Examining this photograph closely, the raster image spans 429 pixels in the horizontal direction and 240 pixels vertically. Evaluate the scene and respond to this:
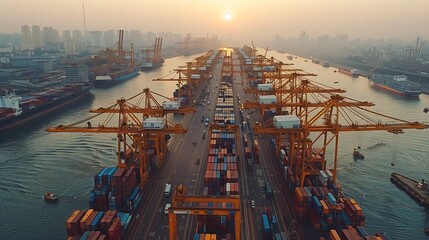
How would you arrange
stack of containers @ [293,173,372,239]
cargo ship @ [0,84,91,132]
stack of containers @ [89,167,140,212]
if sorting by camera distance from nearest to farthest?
stack of containers @ [293,173,372,239], stack of containers @ [89,167,140,212], cargo ship @ [0,84,91,132]

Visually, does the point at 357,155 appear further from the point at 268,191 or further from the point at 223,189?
the point at 223,189

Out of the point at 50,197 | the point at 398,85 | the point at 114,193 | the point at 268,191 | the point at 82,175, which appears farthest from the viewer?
the point at 398,85

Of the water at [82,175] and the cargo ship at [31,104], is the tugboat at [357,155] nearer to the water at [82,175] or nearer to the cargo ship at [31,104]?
the water at [82,175]

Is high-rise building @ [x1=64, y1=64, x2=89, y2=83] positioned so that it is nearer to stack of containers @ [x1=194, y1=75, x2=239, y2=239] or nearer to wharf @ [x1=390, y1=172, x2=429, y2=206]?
stack of containers @ [x1=194, y1=75, x2=239, y2=239]

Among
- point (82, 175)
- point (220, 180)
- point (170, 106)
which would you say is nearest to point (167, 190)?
point (220, 180)

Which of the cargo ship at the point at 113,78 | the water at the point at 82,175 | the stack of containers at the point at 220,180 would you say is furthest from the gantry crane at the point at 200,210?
the cargo ship at the point at 113,78

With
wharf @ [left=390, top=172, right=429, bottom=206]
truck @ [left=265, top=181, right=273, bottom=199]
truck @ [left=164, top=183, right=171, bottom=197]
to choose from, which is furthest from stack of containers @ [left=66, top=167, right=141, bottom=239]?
wharf @ [left=390, top=172, right=429, bottom=206]

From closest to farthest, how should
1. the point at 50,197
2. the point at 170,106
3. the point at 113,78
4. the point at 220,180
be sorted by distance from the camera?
the point at 220,180
the point at 50,197
the point at 170,106
the point at 113,78
